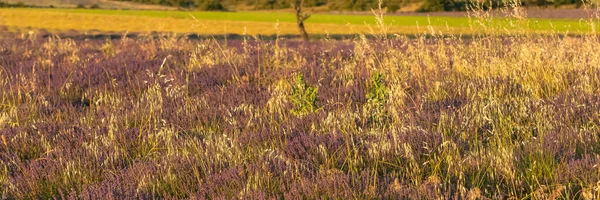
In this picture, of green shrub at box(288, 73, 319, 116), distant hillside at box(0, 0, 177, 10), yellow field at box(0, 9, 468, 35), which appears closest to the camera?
green shrub at box(288, 73, 319, 116)

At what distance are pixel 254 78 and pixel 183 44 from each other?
516 centimetres

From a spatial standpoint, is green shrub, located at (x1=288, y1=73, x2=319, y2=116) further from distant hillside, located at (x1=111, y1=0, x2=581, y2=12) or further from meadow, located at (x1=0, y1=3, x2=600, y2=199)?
distant hillside, located at (x1=111, y1=0, x2=581, y2=12)

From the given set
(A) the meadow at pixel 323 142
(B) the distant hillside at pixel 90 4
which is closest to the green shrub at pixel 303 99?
(A) the meadow at pixel 323 142

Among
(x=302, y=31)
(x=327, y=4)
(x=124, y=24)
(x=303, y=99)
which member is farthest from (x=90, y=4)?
(x=303, y=99)

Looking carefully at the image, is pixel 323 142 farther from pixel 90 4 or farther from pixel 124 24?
pixel 90 4

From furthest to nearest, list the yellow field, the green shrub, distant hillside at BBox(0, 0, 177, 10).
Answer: distant hillside at BBox(0, 0, 177, 10), the yellow field, the green shrub

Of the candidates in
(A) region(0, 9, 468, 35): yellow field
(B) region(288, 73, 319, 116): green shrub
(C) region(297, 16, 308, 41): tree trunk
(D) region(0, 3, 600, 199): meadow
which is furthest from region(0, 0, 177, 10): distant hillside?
(B) region(288, 73, 319, 116): green shrub

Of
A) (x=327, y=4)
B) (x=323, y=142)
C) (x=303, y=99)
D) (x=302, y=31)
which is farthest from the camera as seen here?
(x=327, y=4)

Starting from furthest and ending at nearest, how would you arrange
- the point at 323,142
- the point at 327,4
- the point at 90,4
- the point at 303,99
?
the point at 327,4 < the point at 90,4 < the point at 303,99 < the point at 323,142

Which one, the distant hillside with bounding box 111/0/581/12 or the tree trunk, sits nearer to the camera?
the tree trunk

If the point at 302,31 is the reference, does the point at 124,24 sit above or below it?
below

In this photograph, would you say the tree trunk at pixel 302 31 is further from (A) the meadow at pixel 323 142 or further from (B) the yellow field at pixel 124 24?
(A) the meadow at pixel 323 142

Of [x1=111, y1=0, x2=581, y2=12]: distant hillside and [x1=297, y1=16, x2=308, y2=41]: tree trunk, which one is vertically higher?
[x1=297, y1=16, x2=308, y2=41]: tree trunk

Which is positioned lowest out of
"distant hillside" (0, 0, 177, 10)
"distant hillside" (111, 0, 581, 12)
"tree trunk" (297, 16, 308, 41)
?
"distant hillside" (111, 0, 581, 12)
